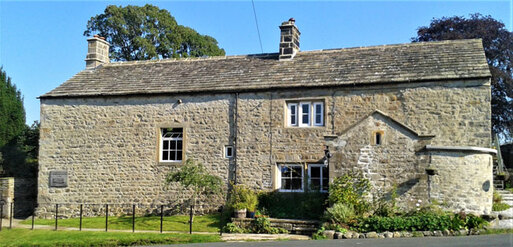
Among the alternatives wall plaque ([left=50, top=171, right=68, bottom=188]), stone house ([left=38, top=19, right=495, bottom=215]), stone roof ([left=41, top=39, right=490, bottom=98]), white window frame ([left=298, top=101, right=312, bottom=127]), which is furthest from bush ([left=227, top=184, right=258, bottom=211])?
wall plaque ([left=50, top=171, right=68, bottom=188])

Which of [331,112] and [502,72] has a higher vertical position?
[502,72]

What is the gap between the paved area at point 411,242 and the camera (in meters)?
11.3

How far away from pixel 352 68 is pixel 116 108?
9.83 m

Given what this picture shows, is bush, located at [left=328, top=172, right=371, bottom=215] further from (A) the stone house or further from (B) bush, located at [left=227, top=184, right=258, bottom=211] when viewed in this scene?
(B) bush, located at [left=227, top=184, right=258, bottom=211]

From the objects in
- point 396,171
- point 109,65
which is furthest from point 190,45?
point 396,171

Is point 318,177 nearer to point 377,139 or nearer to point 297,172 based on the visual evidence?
point 297,172

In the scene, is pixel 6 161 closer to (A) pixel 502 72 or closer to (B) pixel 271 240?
(B) pixel 271 240

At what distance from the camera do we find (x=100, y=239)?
1477 centimetres

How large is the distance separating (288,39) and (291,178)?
6194 millimetres

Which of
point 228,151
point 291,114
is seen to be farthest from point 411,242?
point 228,151

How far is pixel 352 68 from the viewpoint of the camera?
62.6 feet

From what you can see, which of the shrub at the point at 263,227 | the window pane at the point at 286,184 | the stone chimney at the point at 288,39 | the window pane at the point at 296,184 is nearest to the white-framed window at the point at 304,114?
the window pane at the point at 296,184

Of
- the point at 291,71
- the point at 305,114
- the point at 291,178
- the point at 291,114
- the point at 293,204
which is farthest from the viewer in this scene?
the point at 291,71

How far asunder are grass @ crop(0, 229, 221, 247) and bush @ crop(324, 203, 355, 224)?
3.43 metres
